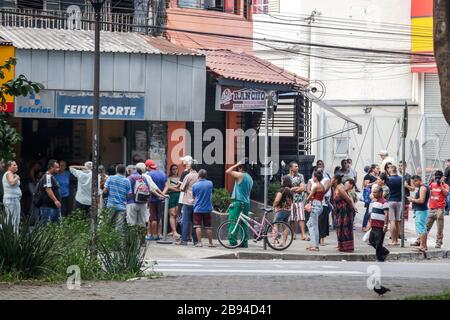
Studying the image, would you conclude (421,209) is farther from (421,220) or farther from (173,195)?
(173,195)

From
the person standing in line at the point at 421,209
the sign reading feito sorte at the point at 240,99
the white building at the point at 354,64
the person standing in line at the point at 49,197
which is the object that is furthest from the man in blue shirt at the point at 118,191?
the white building at the point at 354,64

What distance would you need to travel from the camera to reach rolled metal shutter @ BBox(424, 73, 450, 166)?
4588cm

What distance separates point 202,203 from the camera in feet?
75.7

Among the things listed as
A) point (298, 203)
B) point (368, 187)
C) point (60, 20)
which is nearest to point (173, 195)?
point (298, 203)

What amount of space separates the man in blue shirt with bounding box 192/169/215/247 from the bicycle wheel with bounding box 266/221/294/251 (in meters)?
1.36

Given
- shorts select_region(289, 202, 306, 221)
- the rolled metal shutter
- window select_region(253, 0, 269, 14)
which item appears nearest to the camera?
shorts select_region(289, 202, 306, 221)

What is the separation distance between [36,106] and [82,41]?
247cm

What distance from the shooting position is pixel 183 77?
2650 cm

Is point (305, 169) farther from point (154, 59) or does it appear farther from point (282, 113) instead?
point (154, 59)

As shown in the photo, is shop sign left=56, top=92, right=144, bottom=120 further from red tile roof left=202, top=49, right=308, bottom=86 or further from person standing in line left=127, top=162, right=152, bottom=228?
person standing in line left=127, top=162, right=152, bottom=228

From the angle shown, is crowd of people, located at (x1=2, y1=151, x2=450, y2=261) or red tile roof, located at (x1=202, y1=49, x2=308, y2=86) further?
red tile roof, located at (x1=202, y1=49, x2=308, y2=86)

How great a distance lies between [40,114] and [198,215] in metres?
5.14

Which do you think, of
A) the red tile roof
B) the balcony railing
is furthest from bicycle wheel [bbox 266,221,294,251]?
the balcony railing
